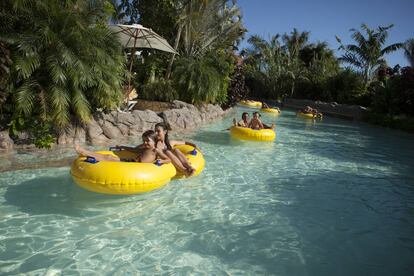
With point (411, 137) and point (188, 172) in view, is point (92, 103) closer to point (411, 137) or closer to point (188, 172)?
point (188, 172)

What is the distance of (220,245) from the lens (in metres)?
4.10

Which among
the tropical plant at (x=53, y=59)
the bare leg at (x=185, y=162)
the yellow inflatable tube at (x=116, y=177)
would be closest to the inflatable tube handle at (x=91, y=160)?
the yellow inflatable tube at (x=116, y=177)

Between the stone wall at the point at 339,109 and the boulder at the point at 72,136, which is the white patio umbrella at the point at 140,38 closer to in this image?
the boulder at the point at 72,136

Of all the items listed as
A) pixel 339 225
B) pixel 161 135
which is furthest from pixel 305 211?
pixel 161 135

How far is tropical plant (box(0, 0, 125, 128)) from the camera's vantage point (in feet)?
22.5

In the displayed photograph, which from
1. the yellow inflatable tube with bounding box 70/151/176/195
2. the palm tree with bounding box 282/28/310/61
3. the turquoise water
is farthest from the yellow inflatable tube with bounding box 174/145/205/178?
the palm tree with bounding box 282/28/310/61

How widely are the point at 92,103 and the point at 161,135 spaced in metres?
3.34

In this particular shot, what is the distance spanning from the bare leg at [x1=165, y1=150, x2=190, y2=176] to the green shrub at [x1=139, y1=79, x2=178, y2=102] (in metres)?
8.80

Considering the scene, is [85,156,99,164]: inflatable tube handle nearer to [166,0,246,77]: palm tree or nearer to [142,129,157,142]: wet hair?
[142,129,157,142]: wet hair

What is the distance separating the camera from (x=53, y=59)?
7.10 m

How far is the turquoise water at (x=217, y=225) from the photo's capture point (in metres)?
3.67

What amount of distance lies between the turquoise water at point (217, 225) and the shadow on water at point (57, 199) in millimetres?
14

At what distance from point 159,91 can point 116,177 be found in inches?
397

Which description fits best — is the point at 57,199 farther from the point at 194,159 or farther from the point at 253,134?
the point at 253,134
